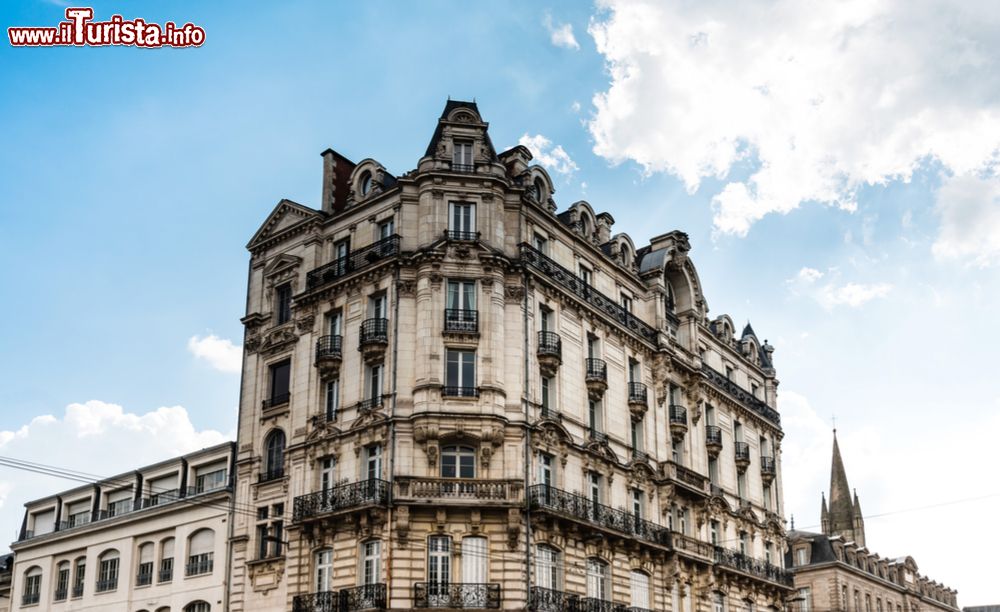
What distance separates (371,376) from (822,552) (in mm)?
50511

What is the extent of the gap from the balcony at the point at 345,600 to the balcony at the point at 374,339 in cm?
843

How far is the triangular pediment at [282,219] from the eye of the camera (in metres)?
47.2

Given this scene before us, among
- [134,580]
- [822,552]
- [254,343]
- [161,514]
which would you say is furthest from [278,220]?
[822,552]

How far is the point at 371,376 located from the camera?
135ft

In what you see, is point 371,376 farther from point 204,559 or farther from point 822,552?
point 822,552

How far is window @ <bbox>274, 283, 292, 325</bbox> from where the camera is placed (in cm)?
4638

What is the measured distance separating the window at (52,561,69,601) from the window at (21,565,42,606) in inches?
60.3

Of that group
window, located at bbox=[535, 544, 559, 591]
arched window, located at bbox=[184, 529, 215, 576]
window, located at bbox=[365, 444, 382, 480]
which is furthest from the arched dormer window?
window, located at bbox=[535, 544, 559, 591]

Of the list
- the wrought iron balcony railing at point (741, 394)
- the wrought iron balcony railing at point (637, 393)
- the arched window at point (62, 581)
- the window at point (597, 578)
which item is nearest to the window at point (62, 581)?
the arched window at point (62, 581)

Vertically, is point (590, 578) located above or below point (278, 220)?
below

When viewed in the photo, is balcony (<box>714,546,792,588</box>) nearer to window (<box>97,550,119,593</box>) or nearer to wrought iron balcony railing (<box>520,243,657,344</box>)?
wrought iron balcony railing (<box>520,243,657,344</box>)

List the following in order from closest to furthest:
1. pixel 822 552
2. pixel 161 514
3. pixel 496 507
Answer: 1. pixel 496 507
2. pixel 161 514
3. pixel 822 552

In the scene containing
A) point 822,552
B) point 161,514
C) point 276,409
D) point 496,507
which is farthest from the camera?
point 822,552

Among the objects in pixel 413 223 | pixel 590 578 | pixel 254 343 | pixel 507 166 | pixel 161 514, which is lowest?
pixel 590 578
